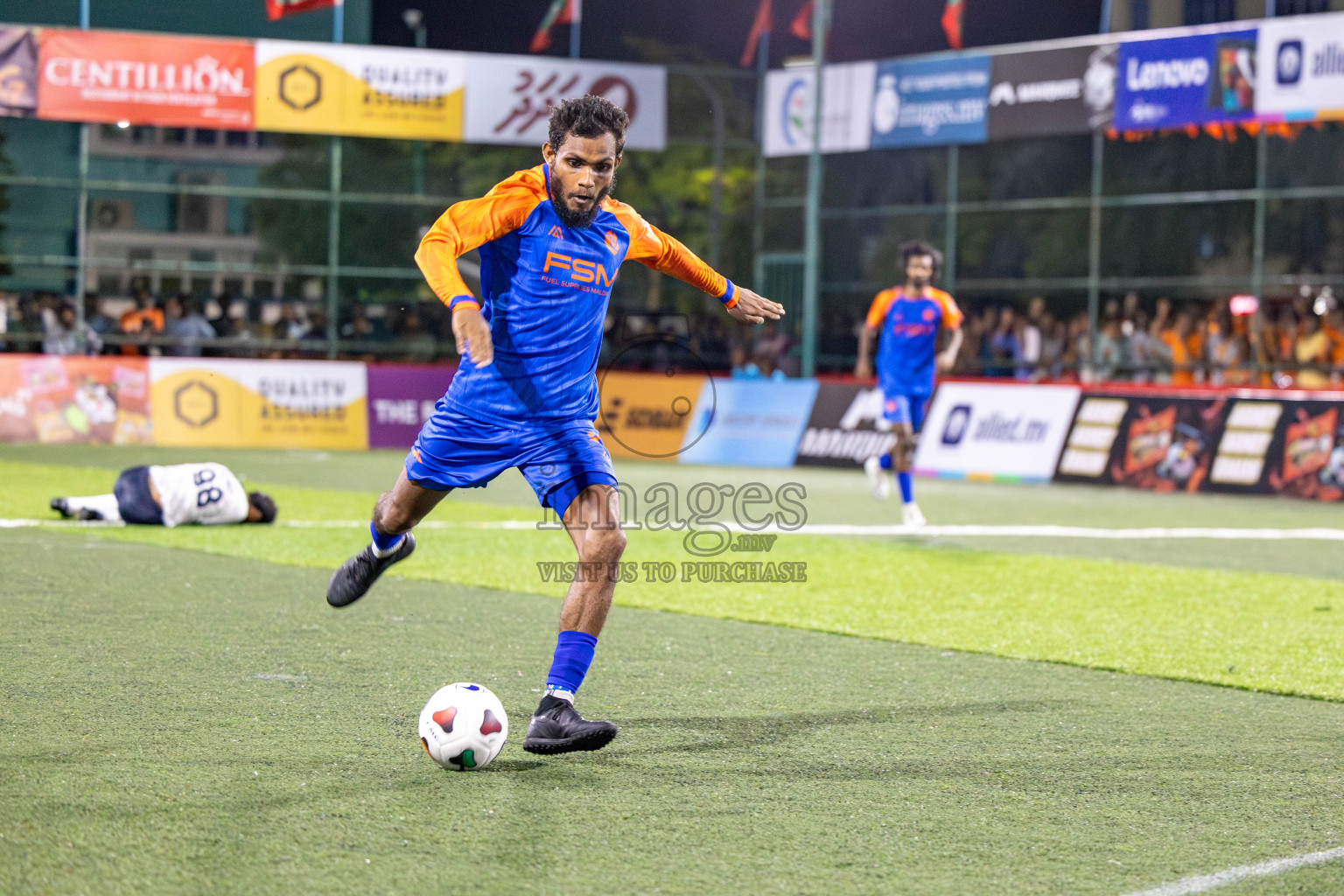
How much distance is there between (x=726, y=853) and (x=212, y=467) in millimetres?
8975

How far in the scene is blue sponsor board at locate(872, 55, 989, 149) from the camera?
26.0 metres

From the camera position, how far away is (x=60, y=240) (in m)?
28.4

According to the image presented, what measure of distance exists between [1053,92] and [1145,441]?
860 centimetres

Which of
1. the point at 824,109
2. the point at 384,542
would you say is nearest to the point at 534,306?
the point at 384,542

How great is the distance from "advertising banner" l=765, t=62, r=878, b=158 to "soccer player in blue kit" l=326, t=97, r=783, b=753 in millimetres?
21796

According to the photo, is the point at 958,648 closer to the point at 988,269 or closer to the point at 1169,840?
the point at 1169,840

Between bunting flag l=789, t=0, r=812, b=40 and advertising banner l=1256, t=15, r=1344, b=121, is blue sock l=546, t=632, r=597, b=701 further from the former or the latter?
bunting flag l=789, t=0, r=812, b=40

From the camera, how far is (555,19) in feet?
106

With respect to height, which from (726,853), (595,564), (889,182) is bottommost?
(726,853)

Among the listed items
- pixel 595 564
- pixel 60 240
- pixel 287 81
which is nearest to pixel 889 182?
pixel 287 81

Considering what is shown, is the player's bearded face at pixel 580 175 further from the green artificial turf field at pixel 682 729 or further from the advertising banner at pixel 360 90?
the advertising banner at pixel 360 90

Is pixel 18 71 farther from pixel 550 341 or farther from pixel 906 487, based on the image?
pixel 550 341

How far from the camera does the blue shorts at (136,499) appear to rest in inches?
469

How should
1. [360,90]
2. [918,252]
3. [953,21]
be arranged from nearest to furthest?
[918,252] → [360,90] → [953,21]
